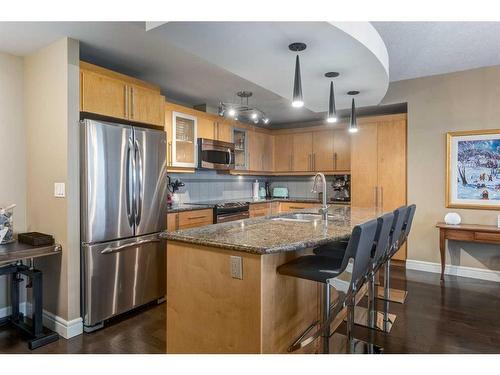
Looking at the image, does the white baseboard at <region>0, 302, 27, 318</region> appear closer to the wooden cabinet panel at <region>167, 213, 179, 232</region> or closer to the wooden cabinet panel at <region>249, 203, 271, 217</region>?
the wooden cabinet panel at <region>167, 213, 179, 232</region>

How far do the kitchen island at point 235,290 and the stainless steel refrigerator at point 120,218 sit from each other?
104cm

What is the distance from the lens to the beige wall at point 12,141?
2.86m

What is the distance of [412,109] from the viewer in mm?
4523

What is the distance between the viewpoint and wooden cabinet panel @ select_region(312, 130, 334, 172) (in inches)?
224

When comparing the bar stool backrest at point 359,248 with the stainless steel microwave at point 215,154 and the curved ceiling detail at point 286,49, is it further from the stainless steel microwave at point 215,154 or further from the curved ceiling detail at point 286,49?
the stainless steel microwave at point 215,154

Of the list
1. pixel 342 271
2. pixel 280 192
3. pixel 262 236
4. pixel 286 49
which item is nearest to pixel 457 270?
pixel 280 192

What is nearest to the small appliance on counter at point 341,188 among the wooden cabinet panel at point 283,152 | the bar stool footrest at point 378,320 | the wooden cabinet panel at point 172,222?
the wooden cabinet panel at point 283,152

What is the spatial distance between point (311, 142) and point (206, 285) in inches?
177

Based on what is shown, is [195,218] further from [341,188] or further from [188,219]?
[341,188]

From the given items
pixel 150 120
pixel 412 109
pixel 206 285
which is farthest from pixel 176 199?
pixel 412 109

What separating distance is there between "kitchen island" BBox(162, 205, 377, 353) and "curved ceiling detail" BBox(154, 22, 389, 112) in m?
1.29

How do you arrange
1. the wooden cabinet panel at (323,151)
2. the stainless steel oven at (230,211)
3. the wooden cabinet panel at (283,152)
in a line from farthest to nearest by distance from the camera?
the wooden cabinet panel at (283,152), the wooden cabinet panel at (323,151), the stainless steel oven at (230,211)

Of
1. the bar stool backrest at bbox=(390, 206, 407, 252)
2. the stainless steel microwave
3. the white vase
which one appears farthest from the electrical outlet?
the white vase
